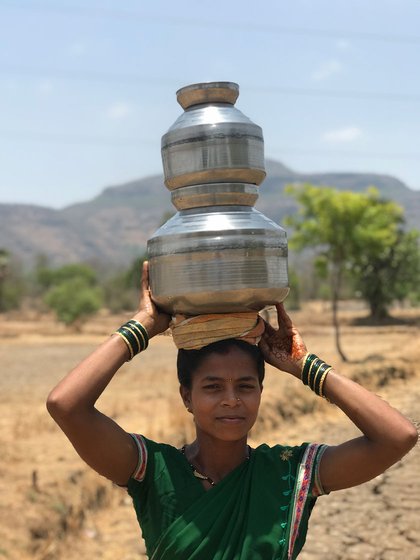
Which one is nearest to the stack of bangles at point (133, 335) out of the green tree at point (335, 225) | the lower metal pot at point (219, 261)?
the lower metal pot at point (219, 261)

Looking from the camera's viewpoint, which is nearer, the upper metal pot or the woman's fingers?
the upper metal pot

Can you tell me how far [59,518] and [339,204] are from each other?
13.9 meters

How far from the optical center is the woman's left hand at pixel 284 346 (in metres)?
2.20

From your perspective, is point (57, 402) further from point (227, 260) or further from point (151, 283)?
point (227, 260)

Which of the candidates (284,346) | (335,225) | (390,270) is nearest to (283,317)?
(284,346)

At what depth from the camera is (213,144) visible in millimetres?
2090

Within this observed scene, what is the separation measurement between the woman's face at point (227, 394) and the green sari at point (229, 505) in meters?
0.14

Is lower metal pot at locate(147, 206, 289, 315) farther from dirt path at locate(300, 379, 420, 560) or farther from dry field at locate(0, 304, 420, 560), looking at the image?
dirt path at locate(300, 379, 420, 560)

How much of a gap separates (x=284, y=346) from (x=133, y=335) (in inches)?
18.7

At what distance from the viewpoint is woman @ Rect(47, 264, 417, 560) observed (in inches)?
Answer: 81.5

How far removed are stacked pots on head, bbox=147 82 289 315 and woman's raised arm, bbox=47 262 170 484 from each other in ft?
0.58

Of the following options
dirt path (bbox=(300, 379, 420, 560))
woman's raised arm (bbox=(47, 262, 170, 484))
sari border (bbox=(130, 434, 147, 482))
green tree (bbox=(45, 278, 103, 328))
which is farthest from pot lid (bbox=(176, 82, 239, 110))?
green tree (bbox=(45, 278, 103, 328))

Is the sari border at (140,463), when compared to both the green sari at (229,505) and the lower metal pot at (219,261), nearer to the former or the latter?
the green sari at (229,505)

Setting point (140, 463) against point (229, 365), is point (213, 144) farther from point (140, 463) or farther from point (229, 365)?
point (140, 463)
